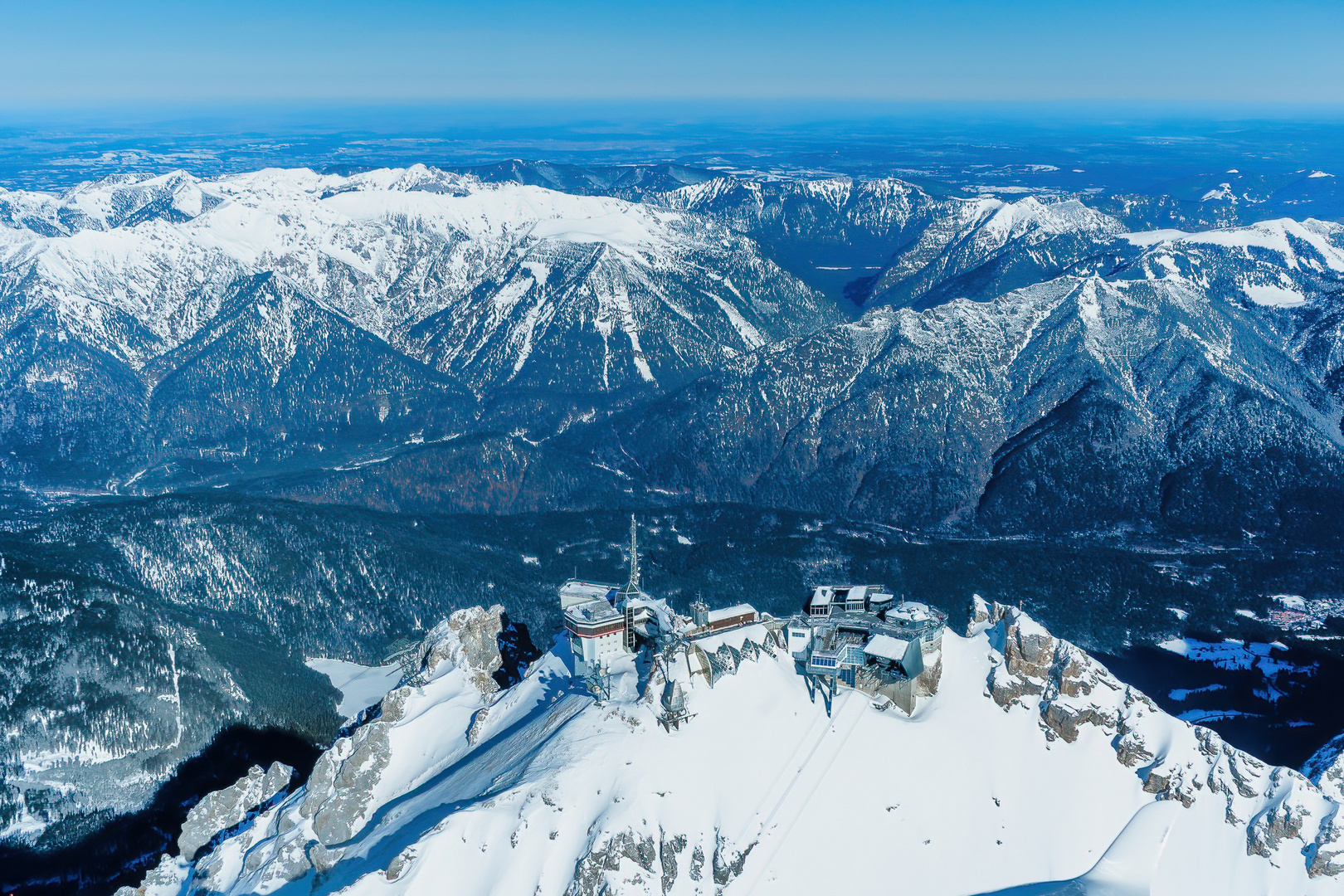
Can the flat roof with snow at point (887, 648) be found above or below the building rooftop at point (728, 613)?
above

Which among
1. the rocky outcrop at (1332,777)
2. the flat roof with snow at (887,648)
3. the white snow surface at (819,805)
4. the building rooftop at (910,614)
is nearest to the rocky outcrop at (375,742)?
the white snow surface at (819,805)

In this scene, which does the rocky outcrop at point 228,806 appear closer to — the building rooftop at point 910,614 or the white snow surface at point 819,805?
the white snow surface at point 819,805

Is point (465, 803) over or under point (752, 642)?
under

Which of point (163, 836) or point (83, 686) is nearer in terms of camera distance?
point (163, 836)

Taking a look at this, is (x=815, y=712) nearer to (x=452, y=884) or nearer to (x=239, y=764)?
(x=452, y=884)

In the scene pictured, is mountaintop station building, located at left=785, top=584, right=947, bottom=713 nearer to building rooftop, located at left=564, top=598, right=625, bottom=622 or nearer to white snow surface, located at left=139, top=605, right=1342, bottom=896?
white snow surface, located at left=139, top=605, right=1342, bottom=896

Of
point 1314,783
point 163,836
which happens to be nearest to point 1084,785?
point 1314,783
